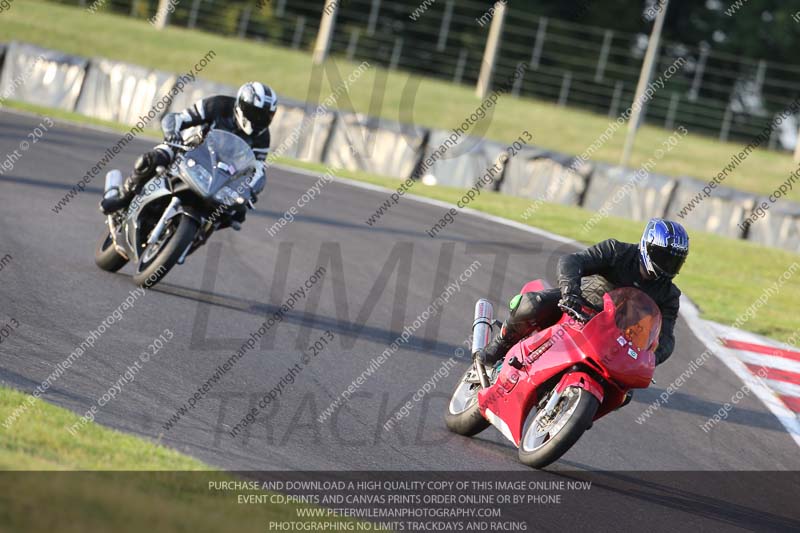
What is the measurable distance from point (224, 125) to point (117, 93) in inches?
705

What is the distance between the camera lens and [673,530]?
6.13 meters

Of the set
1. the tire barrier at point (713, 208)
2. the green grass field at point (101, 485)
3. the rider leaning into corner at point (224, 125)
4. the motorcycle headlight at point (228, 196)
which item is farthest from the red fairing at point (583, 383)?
the tire barrier at point (713, 208)

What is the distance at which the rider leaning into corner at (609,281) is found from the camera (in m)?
6.72

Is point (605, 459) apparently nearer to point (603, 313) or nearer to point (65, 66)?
point (603, 313)

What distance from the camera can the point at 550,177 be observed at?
73.2 ft

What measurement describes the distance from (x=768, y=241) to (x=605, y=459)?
1429 centimetres

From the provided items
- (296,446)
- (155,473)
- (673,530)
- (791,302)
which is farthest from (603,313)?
(791,302)

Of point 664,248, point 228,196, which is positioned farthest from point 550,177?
point 664,248

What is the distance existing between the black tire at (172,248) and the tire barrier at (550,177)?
1361 centimetres

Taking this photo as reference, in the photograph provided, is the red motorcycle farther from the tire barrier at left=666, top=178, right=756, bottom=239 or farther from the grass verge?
the tire barrier at left=666, top=178, right=756, bottom=239

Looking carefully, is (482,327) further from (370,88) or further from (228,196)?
(370,88)

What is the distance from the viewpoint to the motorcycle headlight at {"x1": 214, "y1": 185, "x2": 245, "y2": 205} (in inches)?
370

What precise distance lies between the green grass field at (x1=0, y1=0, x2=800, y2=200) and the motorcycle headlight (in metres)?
24.4

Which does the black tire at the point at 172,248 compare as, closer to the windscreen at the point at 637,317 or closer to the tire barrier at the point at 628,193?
the windscreen at the point at 637,317
